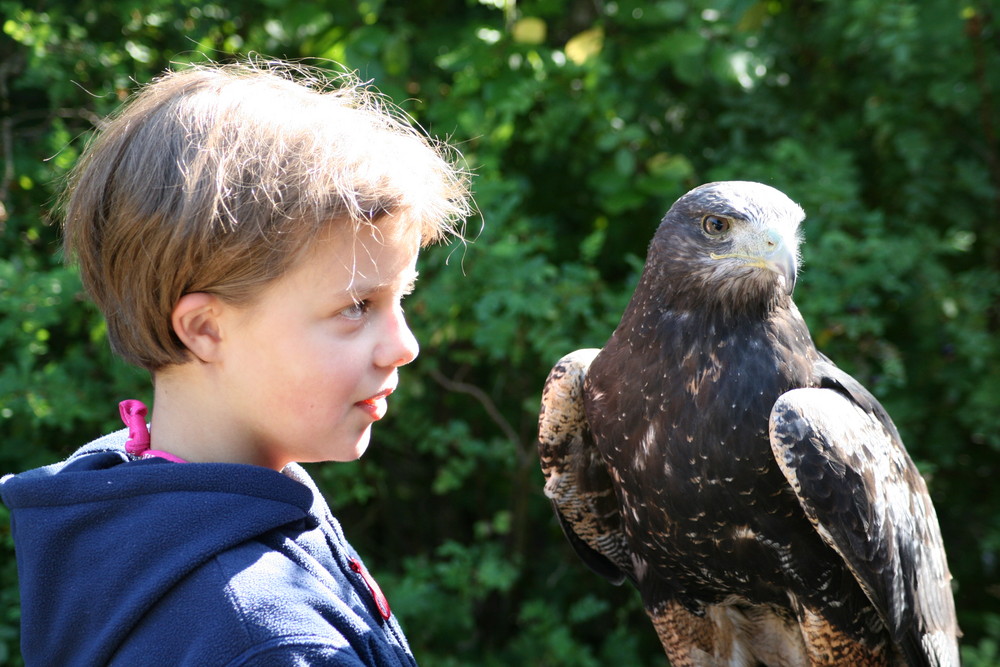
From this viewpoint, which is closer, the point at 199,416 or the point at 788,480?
the point at 199,416

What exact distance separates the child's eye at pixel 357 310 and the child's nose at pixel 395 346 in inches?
1.6

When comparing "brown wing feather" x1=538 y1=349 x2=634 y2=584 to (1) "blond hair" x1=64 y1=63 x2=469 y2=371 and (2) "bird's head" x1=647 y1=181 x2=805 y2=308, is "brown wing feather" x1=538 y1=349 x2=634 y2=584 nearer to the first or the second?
(2) "bird's head" x1=647 y1=181 x2=805 y2=308

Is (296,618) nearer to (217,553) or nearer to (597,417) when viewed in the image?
(217,553)

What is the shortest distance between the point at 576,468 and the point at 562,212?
1.96m

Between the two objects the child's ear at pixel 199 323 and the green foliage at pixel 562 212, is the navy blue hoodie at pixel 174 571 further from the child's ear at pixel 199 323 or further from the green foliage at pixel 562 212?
the green foliage at pixel 562 212

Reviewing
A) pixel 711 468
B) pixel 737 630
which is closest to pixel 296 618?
pixel 711 468

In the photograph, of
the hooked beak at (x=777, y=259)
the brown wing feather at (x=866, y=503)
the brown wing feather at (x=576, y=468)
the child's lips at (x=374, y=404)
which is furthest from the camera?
the brown wing feather at (x=576, y=468)

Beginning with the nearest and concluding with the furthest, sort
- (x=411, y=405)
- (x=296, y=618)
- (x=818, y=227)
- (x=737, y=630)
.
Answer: (x=296, y=618), (x=737, y=630), (x=818, y=227), (x=411, y=405)

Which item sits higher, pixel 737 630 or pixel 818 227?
pixel 818 227

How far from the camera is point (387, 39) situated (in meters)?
3.33

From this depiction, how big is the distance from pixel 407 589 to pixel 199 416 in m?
2.09

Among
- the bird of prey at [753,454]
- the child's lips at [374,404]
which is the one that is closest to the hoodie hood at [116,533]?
the child's lips at [374,404]

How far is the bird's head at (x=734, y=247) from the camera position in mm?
1871

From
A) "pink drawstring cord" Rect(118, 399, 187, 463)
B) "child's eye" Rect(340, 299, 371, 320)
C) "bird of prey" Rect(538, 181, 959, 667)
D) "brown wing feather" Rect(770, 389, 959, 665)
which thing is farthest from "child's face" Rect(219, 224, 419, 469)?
"brown wing feather" Rect(770, 389, 959, 665)
